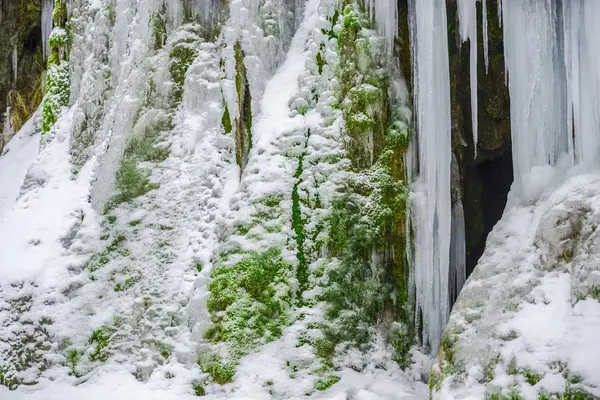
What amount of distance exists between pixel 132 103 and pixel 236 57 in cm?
181

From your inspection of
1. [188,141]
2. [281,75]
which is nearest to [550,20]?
[281,75]

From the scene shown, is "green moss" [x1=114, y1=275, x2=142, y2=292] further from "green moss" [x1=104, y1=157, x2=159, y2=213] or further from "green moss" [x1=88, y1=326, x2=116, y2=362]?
"green moss" [x1=104, y1=157, x2=159, y2=213]

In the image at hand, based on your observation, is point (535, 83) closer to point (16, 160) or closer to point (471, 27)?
point (471, 27)

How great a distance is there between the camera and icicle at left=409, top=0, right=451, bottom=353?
749 cm

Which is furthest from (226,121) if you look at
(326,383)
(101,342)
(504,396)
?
(504,396)

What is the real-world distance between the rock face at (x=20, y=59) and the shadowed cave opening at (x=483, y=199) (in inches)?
438

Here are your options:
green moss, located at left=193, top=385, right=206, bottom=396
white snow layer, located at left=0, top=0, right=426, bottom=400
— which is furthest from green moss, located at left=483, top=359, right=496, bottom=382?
green moss, located at left=193, top=385, right=206, bottom=396

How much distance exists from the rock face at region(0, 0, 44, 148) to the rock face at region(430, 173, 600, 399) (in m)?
12.8

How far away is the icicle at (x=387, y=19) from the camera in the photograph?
8195mm

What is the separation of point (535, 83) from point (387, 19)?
7.02 feet

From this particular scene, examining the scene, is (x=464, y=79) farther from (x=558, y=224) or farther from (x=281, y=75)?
(x=558, y=224)

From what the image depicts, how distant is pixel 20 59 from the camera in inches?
621

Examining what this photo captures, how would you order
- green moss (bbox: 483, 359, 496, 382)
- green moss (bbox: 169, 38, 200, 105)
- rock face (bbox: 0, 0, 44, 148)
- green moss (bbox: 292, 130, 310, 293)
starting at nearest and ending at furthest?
green moss (bbox: 483, 359, 496, 382)
green moss (bbox: 292, 130, 310, 293)
green moss (bbox: 169, 38, 200, 105)
rock face (bbox: 0, 0, 44, 148)

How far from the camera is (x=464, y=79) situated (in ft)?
30.0
